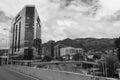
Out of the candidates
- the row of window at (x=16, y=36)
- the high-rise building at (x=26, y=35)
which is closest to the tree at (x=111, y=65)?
the high-rise building at (x=26, y=35)

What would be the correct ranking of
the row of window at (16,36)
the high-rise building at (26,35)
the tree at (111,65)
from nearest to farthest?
the tree at (111,65) → the high-rise building at (26,35) → the row of window at (16,36)

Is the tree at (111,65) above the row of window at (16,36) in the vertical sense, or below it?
below

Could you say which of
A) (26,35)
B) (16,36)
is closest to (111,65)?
(26,35)

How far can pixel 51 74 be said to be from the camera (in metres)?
12.7

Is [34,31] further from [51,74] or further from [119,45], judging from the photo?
[51,74]

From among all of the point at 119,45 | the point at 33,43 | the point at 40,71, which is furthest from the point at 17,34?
the point at 40,71

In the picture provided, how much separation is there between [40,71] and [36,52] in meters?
112

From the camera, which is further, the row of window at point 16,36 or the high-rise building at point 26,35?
the row of window at point 16,36

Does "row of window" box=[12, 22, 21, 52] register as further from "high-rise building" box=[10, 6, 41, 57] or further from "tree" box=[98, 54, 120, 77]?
"tree" box=[98, 54, 120, 77]

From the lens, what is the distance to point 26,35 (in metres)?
121

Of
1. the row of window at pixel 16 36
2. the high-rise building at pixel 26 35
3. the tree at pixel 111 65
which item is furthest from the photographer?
the row of window at pixel 16 36

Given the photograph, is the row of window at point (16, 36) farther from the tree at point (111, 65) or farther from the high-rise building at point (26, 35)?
the tree at point (111, 65)

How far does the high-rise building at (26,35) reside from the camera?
118850mm

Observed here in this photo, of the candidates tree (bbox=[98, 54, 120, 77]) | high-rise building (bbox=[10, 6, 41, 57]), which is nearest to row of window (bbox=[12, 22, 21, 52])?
high-rise building (bbox=[10, 6, 41, 57])
